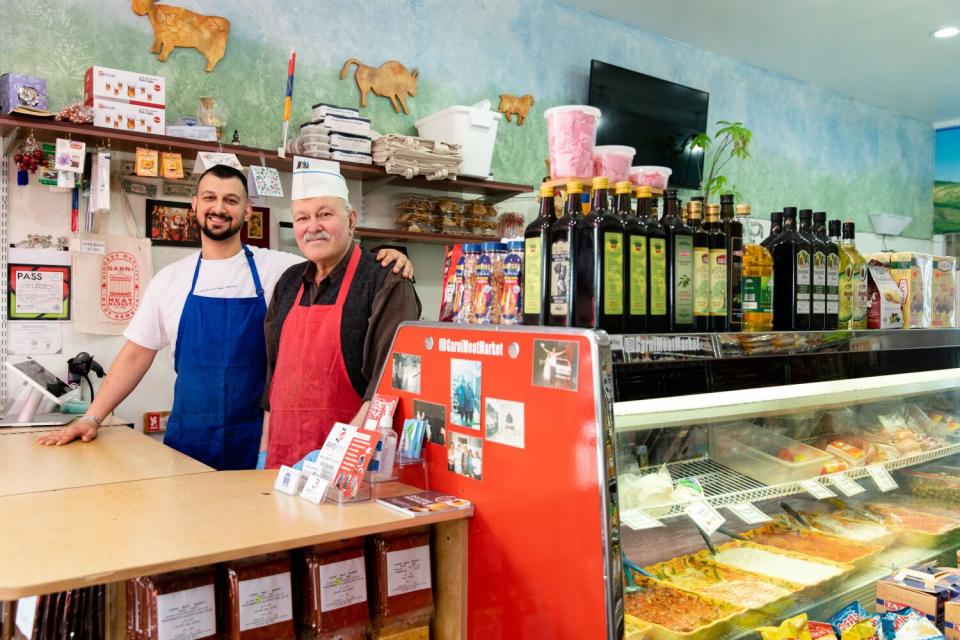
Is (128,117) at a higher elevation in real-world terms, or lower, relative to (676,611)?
higher

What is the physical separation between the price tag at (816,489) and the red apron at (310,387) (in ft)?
4.94

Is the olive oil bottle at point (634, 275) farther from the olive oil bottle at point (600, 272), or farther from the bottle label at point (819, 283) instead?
the bottle label at point (819, 283)

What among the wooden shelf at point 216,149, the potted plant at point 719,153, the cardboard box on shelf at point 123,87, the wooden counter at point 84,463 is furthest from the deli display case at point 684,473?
the potted plant at point 719,153

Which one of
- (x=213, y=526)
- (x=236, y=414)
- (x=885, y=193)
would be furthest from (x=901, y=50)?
(x=213, y=526)

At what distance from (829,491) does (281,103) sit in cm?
343

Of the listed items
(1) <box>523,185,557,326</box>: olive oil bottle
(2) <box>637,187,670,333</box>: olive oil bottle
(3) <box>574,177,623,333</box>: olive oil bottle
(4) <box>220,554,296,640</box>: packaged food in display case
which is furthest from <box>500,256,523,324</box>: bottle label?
(4) <box>220,554,296,640</box>: packaged food in display case

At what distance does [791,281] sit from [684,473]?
637 millimetres

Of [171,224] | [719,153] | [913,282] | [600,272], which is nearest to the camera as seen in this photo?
[600,272]

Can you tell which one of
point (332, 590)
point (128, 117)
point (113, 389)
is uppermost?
point (128, 117)

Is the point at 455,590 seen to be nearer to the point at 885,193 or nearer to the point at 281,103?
the point at 281,103

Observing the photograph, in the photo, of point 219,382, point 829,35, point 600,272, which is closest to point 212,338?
point 219,382

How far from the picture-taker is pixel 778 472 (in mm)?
2164

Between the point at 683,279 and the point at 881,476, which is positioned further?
the point at 881,476

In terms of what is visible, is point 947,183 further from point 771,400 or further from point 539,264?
point 539,264
